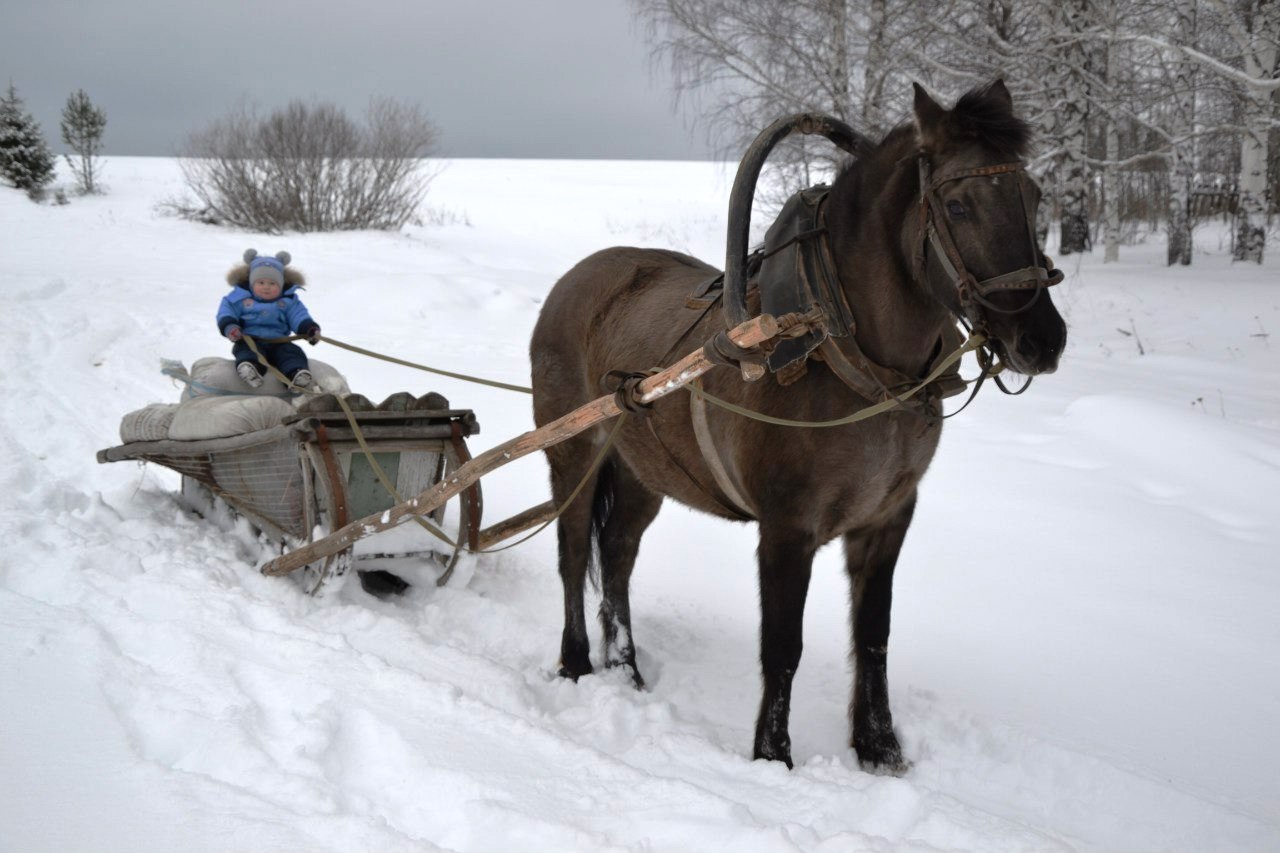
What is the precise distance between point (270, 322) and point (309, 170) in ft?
55.4

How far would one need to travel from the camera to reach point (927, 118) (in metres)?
2.62

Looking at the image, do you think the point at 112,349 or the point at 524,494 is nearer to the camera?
the point at 524,494

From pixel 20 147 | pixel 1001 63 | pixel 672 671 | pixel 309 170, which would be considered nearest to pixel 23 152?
pixel 20 147

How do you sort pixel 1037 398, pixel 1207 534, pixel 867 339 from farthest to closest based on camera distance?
pixel 1037 398
pixel 1207 534
pixel 867 339

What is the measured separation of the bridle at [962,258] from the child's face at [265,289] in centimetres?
405

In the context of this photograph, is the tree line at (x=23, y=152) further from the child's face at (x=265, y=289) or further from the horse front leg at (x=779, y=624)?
the horse front leg at (x=779, y=624)

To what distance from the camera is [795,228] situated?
10.2ft

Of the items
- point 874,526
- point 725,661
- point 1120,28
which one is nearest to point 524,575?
point 725,661

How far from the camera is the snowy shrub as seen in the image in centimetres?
2084

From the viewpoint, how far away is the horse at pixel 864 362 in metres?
2.51

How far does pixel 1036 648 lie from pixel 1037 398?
184 inches

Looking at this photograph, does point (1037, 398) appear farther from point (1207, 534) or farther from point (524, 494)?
point (524, 494)

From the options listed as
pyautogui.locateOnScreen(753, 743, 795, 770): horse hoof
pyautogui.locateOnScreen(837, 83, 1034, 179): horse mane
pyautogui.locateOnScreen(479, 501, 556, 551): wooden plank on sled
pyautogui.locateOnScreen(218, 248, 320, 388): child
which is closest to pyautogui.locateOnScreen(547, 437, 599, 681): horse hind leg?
pyautogui.locateOnScreen(479, 501, 556, 551): wooden plank on sled

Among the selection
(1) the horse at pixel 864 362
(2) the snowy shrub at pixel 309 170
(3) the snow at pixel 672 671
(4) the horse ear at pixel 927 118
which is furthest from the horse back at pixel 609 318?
(2) the snowy shrub at pixel 309 170
